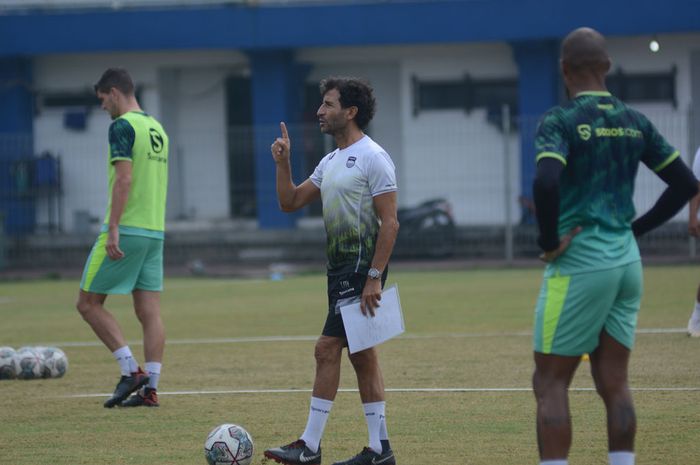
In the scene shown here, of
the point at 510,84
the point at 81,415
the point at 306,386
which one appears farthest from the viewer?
Answer: the point at 510,84

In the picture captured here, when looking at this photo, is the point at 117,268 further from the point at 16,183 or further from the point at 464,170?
the point at 16,183

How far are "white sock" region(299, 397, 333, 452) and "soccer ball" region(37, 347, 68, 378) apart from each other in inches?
175

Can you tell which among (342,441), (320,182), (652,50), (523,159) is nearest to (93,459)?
(342,441)

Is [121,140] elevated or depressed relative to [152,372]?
elevated

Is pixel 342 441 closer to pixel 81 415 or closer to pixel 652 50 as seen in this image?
pixel 81 415

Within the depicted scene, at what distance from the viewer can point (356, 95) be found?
7531 mm

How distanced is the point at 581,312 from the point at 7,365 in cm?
669

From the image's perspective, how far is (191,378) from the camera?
10.9 m

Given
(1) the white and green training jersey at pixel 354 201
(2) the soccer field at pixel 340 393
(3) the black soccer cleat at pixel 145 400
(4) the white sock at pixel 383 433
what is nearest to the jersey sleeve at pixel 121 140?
(3) the black soccer cleat at pixel 145 400

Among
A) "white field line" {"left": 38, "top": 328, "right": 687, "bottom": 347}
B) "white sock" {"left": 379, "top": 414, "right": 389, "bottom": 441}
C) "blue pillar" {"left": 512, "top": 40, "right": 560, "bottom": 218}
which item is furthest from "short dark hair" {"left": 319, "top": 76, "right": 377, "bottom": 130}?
"blue pillar" {"left": 512, "top": 40, "right": 560, "bottom": 218}

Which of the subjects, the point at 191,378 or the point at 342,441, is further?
the point at 191,378

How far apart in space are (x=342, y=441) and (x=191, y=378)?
Result: 3.19m

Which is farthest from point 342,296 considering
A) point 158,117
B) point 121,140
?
point 158,117

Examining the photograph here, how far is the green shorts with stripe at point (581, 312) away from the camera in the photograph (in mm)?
5746
